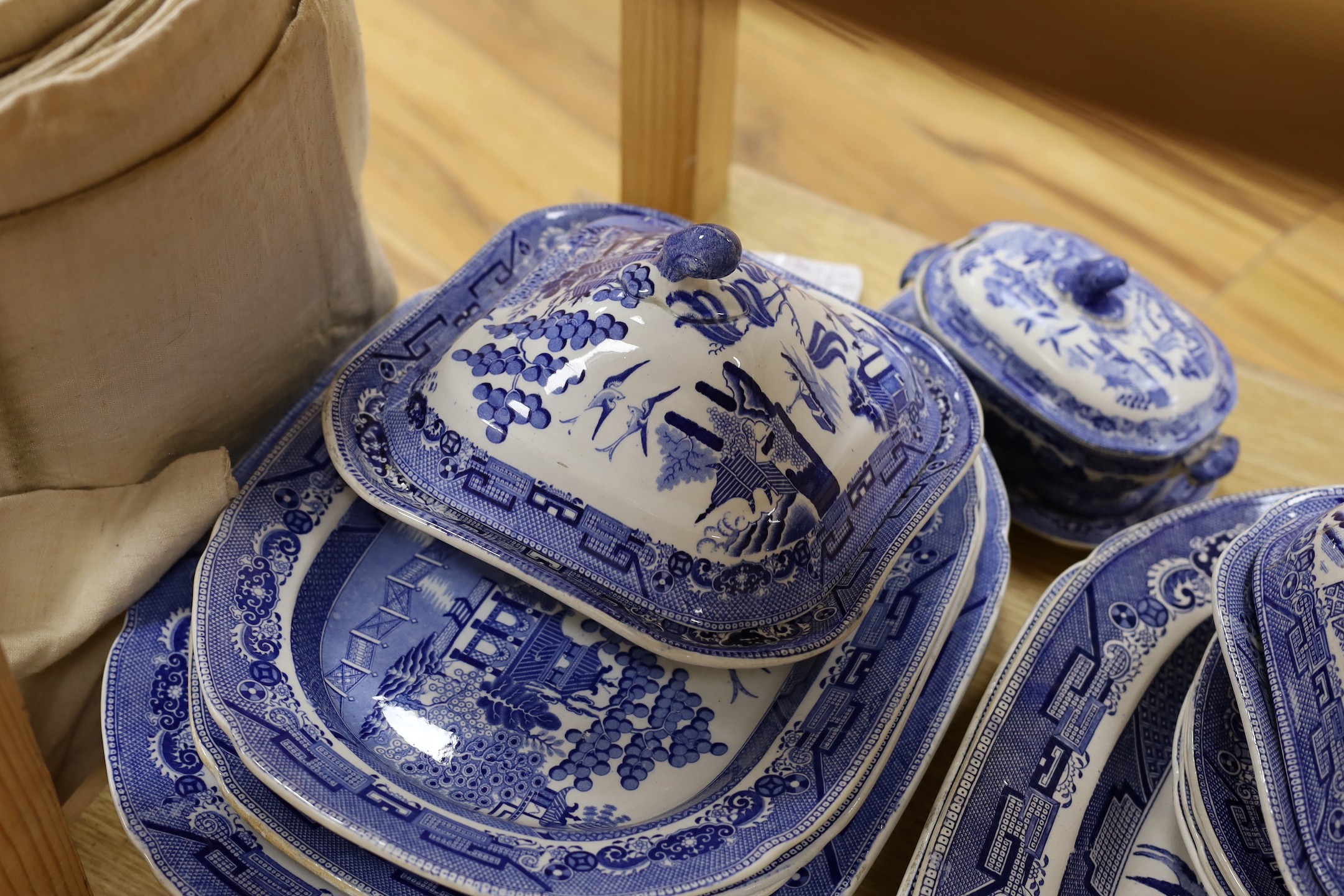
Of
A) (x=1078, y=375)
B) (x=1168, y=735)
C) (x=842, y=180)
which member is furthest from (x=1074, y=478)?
(x=842, y=180)

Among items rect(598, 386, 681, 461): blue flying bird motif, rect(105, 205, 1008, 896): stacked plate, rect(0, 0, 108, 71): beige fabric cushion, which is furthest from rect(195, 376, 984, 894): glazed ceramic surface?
rect(0, 0, 108, 71): beige fabric cushion

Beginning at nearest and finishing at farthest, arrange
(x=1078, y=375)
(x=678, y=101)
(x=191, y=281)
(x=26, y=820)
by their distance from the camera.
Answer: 1. (x=26, y=820)
2. (x=191, y=281)
3. (x=1078, y=375)
4. (x=678, y=101)

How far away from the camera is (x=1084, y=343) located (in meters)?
0.71

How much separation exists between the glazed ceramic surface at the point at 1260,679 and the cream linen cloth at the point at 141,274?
49 cm

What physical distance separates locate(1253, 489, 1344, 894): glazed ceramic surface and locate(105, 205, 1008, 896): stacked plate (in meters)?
0.15

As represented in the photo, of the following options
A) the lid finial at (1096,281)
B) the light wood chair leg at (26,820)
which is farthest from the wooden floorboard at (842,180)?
the light wood chair leg at (26,820)

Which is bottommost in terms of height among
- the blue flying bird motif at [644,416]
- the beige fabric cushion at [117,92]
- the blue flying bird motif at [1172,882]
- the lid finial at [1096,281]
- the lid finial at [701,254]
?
the blue flying bird motif at [1172,882]

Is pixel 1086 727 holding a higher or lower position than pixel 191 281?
lower

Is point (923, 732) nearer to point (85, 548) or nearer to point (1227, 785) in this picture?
point (1227, 785)

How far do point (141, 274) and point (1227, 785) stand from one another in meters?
0.55

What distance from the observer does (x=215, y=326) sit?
0.57m

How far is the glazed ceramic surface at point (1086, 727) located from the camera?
0.53 m

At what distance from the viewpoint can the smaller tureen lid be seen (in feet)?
2.31

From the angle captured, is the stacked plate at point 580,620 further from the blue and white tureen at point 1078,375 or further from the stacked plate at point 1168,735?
the blue and white tureen at point 1078,375
